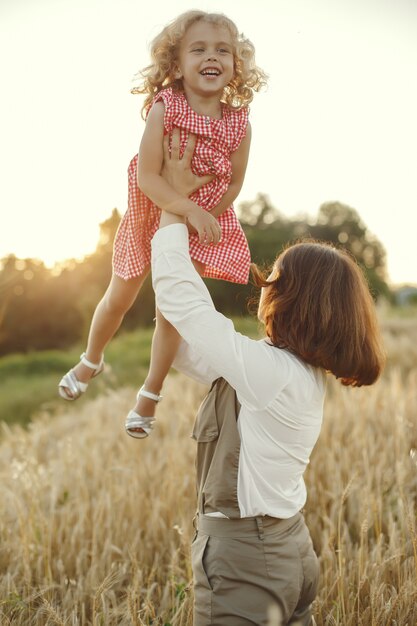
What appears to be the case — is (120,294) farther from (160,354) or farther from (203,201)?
(203,201)

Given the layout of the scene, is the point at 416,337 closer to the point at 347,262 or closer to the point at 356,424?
the point at 356,424

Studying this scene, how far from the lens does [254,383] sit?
188cm

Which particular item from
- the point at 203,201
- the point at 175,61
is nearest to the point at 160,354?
the point at 203,201

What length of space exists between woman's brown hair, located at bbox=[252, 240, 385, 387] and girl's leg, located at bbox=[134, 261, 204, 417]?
459 millimetres

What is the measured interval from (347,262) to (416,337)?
8.66m

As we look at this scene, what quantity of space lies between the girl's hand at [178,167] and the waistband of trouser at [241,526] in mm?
1083

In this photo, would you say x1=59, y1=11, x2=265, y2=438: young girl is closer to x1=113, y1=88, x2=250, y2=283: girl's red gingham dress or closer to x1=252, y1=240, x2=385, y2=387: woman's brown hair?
x1=113, y1=88, x2=250, y2=283: girl's red gingham dress

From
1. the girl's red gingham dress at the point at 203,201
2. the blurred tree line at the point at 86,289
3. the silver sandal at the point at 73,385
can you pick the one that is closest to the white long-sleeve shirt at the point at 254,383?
the girl's red gingham dress at the point at 203,201

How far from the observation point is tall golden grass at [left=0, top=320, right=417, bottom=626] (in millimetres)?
2584

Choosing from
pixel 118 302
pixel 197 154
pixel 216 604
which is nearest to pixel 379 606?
pixel 216 604

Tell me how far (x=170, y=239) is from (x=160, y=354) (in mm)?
653

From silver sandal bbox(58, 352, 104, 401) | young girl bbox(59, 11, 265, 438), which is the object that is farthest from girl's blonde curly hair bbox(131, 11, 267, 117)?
silver sandal bbox(58, 352, 104, 401)

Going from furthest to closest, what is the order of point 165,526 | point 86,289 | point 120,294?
point 86,289, point 165,526, point 120,294

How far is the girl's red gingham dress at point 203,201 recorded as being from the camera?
224cm
